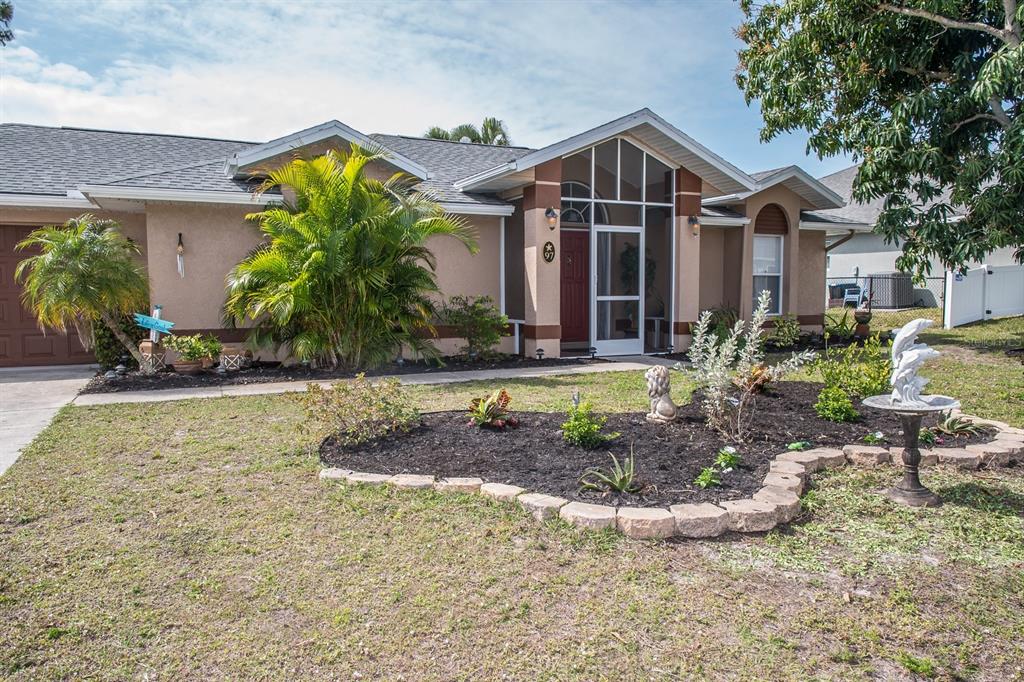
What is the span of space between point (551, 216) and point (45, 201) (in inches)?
344

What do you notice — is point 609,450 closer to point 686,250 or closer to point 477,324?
point 477,324

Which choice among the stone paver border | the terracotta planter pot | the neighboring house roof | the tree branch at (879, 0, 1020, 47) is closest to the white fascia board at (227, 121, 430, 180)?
the terracotta planter pot

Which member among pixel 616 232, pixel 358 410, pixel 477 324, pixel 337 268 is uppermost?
A: pixel 616 232

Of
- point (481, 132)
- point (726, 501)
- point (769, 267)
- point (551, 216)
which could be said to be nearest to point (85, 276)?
point (551, 216)

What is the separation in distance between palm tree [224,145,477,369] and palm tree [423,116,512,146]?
62.0 ft

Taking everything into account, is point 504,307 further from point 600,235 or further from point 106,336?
point 106,336

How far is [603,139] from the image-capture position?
12328mm

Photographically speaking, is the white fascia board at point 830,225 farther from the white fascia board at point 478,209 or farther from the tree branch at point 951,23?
the white fascia board at point 478,209

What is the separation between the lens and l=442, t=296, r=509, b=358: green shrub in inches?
468

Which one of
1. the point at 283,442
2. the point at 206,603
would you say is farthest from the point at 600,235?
the point at 206,603

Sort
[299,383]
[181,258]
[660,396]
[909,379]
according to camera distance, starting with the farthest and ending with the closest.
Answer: [181,258], [299,383], [660,396], [909,379]

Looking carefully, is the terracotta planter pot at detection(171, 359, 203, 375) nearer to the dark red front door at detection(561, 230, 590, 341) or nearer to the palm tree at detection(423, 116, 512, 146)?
the dark red front door at detection(561, 230, 590, 341)

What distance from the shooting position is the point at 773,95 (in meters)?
10.5

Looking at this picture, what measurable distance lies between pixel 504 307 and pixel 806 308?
8005 mm
